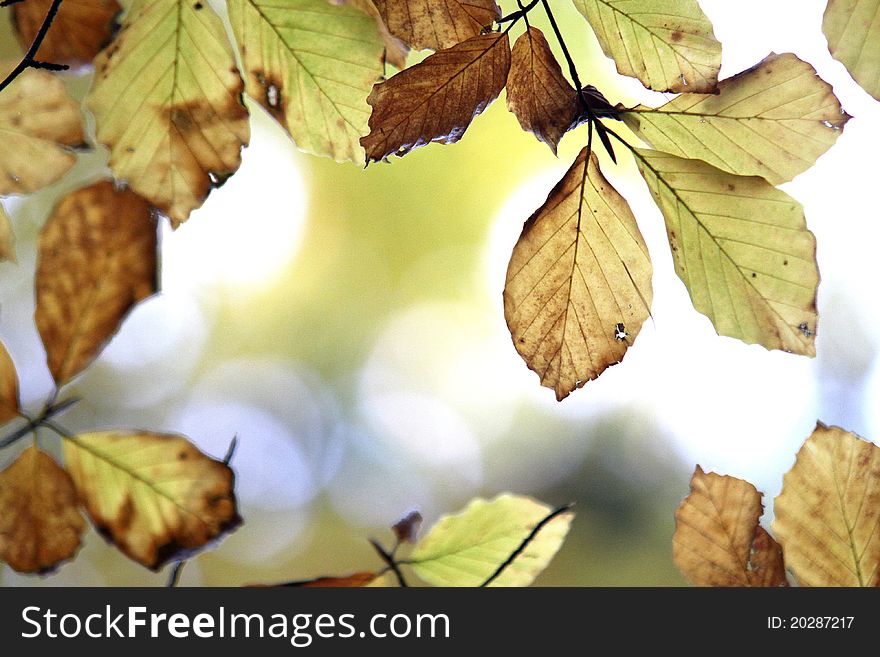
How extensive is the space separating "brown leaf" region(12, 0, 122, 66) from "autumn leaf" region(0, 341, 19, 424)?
143 millimetres

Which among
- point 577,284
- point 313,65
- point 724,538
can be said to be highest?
point 313,65

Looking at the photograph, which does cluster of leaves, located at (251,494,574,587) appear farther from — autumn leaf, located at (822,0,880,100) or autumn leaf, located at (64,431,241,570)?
autumn leaf, located at (822,0,880,100)

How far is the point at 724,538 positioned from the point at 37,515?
28 cm

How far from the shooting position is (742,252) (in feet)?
0.85

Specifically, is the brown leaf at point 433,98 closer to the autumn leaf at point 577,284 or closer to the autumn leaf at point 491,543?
the autumn leaf at point 577,284

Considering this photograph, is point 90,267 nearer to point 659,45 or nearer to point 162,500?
point 162,500

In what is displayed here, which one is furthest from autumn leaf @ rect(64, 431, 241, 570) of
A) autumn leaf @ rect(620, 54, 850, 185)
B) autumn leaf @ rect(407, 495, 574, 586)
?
autumn leaf @ rect(620, 54, 850, 185)

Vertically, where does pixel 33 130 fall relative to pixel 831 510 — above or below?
above

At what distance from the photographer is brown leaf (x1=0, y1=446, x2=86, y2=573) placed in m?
0.27

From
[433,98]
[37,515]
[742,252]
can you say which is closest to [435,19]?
[433,98]

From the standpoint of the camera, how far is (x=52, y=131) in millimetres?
298
